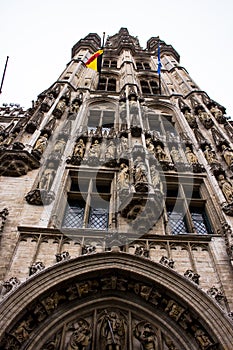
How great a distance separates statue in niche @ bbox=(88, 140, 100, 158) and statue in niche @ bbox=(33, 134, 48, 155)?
175 cm

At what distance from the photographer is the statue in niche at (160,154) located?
42.7ft

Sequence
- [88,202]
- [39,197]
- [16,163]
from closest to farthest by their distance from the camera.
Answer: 1. [39,197]
2. [88,202]
3. [16,163]

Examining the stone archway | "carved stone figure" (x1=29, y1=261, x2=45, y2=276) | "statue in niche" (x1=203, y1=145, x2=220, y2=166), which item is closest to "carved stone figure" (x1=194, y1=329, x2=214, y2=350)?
the stone archway

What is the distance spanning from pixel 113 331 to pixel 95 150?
7622mm

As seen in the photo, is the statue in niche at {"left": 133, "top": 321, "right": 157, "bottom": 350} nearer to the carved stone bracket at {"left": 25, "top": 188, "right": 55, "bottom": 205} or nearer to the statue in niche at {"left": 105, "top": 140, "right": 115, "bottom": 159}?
the carved stone bracket at {"left": 25, "top": 188, "right": 55, "bottom": 205}

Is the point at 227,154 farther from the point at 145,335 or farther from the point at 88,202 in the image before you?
the point at 145,335

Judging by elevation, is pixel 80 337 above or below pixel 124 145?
below

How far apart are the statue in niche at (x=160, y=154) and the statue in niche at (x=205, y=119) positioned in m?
3.19

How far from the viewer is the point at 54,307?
7441 mm

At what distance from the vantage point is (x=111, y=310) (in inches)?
308

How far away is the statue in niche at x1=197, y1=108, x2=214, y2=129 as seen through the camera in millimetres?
15657

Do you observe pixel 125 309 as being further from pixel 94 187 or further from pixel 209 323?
pixel 94 187

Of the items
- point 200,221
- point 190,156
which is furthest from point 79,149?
point 200,221

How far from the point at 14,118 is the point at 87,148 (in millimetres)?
10481
